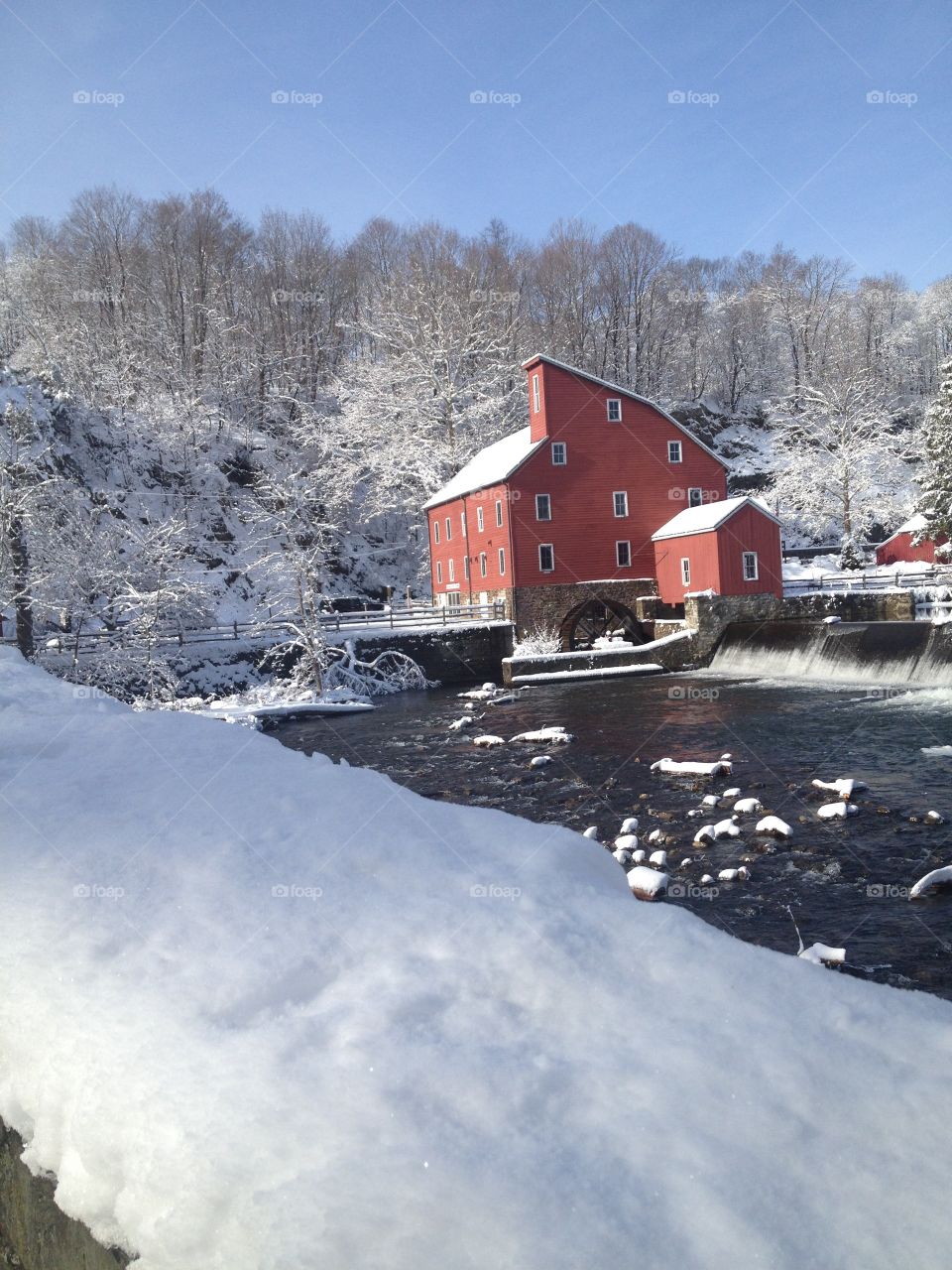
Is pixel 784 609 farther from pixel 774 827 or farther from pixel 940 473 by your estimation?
pixel 774 827

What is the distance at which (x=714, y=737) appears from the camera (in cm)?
1627

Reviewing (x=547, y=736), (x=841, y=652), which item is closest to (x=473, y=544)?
(x=841, y=652)

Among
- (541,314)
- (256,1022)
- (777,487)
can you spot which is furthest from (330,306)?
(256,1022)

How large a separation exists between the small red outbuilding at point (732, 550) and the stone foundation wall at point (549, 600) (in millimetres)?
3159

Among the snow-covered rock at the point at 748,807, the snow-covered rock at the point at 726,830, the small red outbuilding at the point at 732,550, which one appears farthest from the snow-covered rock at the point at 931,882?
the small red outbuilding at the point at 732,550

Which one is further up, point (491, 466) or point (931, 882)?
point (491, 466)

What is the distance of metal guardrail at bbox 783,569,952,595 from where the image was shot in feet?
99.8

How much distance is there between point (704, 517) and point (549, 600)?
6.41 m

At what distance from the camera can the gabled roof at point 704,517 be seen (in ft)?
95.8

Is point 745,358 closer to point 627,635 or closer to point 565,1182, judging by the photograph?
point 627,635

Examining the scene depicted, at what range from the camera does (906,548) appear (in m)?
40.7

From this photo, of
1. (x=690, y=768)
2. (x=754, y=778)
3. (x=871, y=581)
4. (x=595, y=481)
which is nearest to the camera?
(x=754, y=778)

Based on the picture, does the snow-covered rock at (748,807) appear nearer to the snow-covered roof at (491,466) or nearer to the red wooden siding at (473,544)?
the red wooden siding at (473,544)

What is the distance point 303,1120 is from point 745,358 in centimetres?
7274
